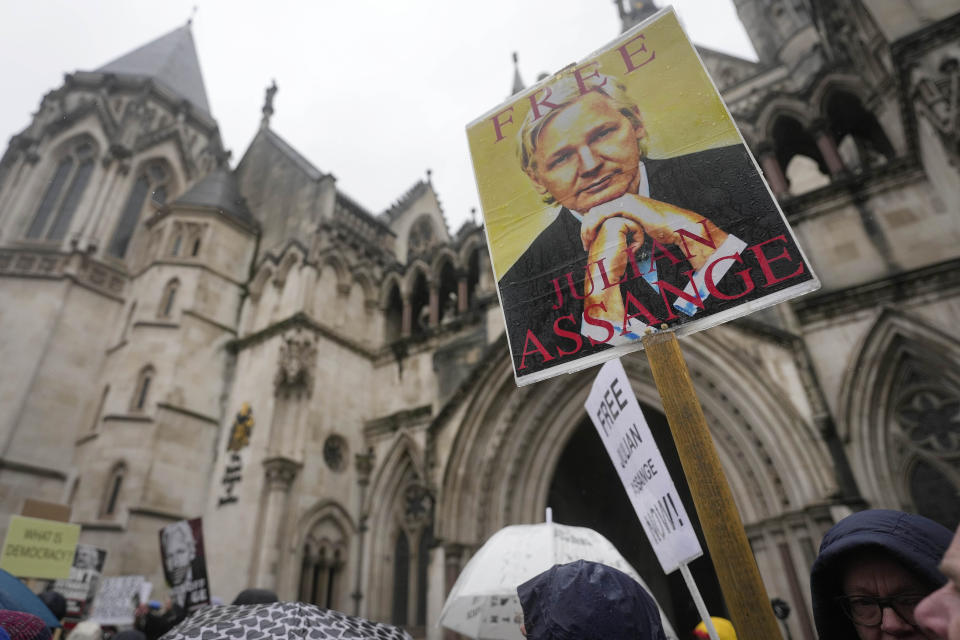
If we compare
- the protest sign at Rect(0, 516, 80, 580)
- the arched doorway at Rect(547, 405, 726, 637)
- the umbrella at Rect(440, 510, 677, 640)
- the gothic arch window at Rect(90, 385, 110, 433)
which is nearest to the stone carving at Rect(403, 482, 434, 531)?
the arched doorway at Rect(547, 405, 726, 637)

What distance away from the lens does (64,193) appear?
16.4 meters

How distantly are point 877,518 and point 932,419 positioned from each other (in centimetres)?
765

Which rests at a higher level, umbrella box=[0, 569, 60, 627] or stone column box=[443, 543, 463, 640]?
stone column box=[443, 543, 463, 640]

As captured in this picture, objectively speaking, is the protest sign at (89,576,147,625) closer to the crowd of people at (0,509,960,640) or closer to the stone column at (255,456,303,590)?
the stone column at (255,456,303,590)

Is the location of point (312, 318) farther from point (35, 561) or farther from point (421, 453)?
point (35, 561)

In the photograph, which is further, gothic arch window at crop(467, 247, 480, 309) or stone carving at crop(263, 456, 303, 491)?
gothic arch window at crop(467, 247, 480, 309)

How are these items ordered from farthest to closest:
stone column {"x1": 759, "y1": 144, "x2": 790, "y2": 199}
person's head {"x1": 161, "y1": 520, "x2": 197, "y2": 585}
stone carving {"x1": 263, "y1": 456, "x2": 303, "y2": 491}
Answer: stone carving {"x1": 263, "y1": 456, "x2": 303, "y2": 491} → stone column {"x1": 759, "y1": 144, "x2": 790, "y2": 199} → person's head {"x1": 161, "y1": 520, "x2": 197, "y2": 585}

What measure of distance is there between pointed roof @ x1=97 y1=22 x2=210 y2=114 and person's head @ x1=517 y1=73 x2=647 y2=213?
73.2 ft

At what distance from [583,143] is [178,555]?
7432mm

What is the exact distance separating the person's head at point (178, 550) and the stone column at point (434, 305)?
721 cm

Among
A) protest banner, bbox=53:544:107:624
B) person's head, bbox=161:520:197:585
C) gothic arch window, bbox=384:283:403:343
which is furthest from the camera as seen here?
gothic arch window, bbox=384:283:403:343

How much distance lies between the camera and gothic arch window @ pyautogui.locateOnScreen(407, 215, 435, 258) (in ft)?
67.2

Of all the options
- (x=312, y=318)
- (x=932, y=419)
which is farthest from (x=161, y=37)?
Result: (x=932, y=419)

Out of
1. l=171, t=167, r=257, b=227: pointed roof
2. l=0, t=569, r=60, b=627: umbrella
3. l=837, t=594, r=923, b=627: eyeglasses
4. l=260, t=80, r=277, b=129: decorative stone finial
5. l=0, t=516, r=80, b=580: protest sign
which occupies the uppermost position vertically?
l=260, t=80, r=277, b=129: decorative stone finial
